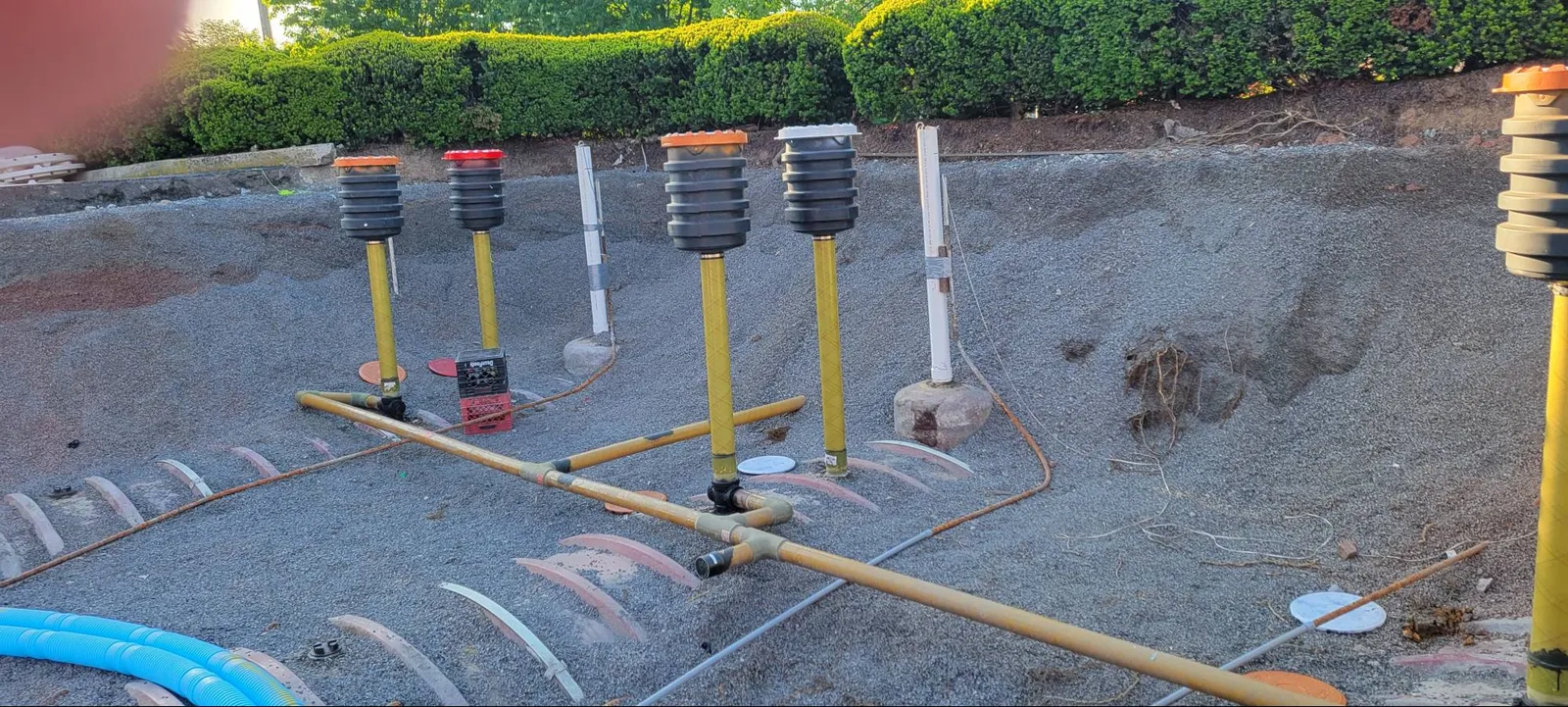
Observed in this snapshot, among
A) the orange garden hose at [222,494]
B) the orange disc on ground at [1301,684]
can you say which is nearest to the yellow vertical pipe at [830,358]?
the orange disc on ground at [1301,684]

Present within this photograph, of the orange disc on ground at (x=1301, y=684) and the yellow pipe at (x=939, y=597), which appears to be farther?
the orange disc on ground at (x=1301, y=684)

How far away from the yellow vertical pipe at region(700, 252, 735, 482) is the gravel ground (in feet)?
1.48

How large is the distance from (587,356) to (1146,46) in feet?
17.0

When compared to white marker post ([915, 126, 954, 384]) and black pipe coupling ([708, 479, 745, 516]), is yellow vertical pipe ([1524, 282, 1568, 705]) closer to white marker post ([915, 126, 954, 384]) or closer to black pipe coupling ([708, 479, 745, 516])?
black pipe coupling ([708, 479, 745, 516])

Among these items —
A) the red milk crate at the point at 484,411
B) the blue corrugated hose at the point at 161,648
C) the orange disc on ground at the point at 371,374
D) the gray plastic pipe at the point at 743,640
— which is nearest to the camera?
the blue corrugated hose at the point at 161,648

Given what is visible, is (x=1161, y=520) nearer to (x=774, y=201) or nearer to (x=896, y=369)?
(x=896, y=369)

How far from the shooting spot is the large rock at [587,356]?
883 cm

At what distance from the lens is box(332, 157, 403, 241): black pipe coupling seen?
717cm

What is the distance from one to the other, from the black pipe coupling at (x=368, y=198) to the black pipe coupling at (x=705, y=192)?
328 cm

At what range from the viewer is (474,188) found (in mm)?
7770

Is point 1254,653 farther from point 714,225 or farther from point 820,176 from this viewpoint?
point 820,176

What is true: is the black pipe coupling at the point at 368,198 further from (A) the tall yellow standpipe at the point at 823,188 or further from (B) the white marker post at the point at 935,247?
(B) the white marker post at the point at 935,247

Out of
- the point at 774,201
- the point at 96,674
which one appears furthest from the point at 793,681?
the point at 774,201

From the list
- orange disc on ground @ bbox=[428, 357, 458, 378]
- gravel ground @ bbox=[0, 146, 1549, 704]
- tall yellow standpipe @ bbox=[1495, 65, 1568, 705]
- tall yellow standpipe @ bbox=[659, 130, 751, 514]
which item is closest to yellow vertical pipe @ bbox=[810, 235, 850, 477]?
gravel ground @ bbox=[0, 146, 1549, 704]
